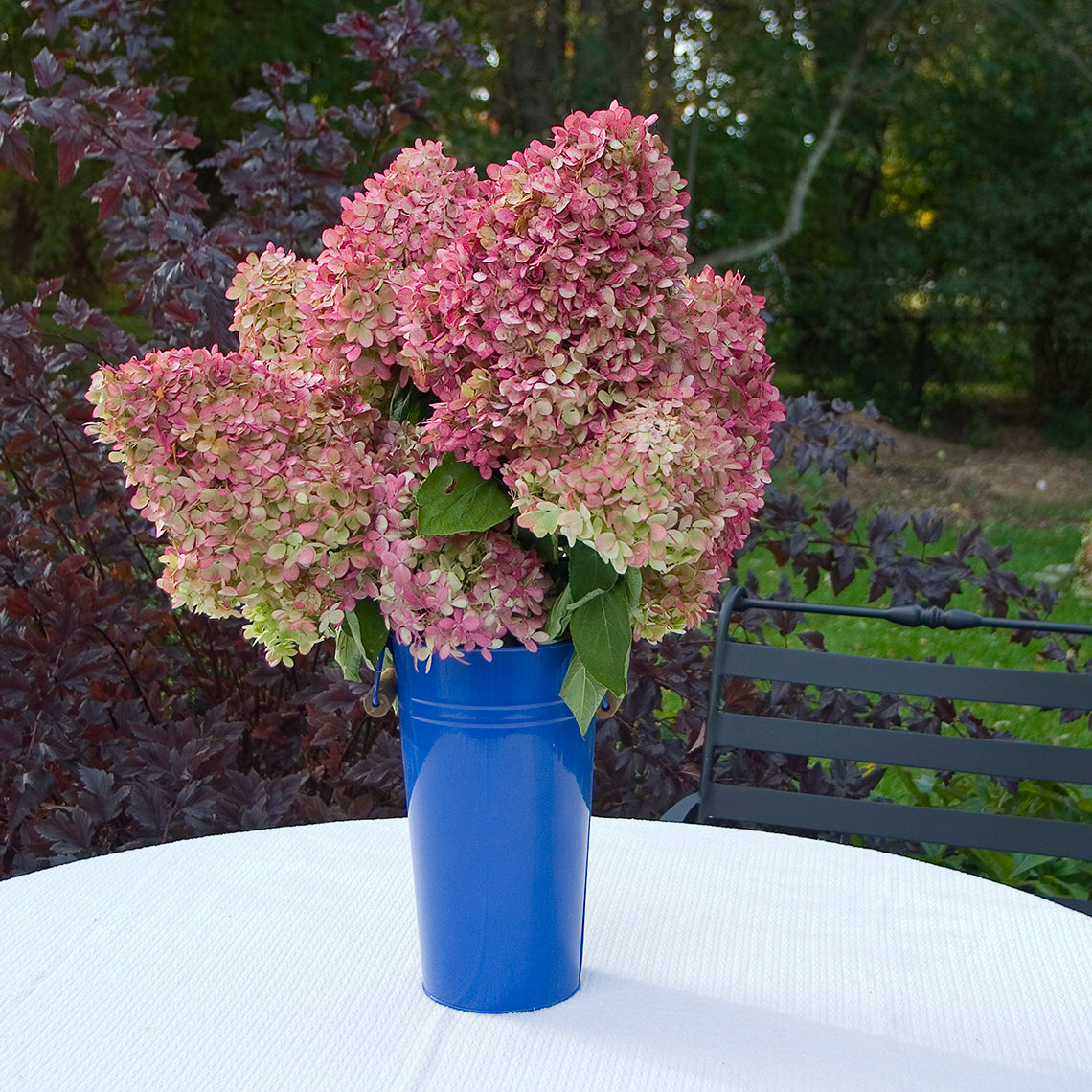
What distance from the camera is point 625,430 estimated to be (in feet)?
3.00

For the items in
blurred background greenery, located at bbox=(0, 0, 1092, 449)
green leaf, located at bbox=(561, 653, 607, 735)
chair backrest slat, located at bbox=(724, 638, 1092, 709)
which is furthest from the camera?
blurred background greenery, located at bbox=(0, 0, 1092, 449)

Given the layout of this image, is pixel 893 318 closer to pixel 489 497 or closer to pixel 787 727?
pixel 787 727

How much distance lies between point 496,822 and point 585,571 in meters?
0.25

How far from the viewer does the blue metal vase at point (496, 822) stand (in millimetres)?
1045

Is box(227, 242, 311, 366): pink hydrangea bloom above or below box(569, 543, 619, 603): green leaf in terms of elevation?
above

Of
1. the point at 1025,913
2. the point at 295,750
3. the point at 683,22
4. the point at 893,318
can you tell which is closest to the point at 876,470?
the point at 893,318

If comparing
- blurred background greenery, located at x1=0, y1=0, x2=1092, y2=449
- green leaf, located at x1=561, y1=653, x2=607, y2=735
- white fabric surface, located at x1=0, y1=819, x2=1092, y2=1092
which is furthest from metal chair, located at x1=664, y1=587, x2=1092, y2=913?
blurred background greenery, located at x1=0, y1=0, x2=1092, y2=449

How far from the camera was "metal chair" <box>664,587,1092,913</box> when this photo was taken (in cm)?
172

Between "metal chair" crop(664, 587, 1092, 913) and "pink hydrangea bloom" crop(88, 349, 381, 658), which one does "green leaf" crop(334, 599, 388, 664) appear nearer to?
"pink hydrangea bloom" crop(88, 349, 381, 658)

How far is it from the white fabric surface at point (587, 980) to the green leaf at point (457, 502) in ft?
1.51

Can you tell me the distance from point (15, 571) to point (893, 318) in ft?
34.8

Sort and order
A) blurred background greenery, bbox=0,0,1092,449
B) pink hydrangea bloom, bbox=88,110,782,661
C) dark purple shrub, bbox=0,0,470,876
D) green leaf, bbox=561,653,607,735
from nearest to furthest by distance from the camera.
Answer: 1. pink hydrangea bloom, bbox=88,110,782,661
2. green leaf, bbox=561,653,607,735
3. dark purple shrub, bbox=0,0,470,876
4. blurred background greenery, bbox=0,0,1092,449

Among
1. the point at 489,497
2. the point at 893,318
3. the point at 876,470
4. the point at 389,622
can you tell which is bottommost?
the point at 876,470

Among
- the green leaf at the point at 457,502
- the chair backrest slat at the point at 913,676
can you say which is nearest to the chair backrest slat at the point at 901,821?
the chair backrest slat at the point at 913,676
